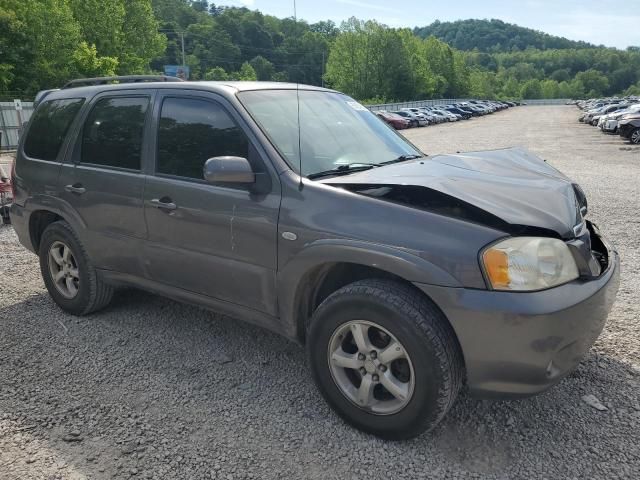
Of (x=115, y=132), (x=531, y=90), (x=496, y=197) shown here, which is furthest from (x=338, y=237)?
(x=531, y=90)

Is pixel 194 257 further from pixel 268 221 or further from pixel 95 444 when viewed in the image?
pixel 95 444

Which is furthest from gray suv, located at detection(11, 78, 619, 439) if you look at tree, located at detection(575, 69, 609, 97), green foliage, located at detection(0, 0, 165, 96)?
tree, located at detection(575, 69, 609, 97)

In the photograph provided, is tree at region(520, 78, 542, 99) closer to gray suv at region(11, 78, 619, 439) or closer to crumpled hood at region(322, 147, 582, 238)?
crumpled hood at region(322, 147, 582, 238)

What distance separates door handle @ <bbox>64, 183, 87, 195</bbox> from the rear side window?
387 millimetres

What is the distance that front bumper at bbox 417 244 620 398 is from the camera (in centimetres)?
237

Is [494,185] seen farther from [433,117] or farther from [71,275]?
[433,117]

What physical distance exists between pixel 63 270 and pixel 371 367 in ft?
9.78

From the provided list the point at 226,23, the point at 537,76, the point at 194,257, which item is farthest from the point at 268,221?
the point at 537,76

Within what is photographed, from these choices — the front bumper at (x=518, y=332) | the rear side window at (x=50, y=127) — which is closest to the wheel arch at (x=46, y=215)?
the rear side window at (x=50, y=127)

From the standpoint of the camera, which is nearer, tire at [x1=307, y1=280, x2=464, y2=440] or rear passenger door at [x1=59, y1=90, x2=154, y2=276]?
tire at [x1=307, y1=280, x2=464, y2=440]

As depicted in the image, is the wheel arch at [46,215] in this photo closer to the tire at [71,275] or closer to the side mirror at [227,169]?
the tire at [71,275]

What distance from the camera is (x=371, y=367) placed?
2.75m

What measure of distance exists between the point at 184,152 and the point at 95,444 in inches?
71.8

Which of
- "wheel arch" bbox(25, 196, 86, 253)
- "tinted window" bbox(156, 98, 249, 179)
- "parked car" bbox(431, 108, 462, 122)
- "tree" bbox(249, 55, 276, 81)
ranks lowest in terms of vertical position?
"parked car" bbox(431, 108, 462, 122)
